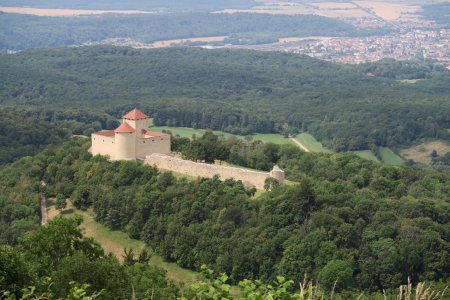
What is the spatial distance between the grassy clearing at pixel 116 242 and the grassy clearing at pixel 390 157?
40.9m

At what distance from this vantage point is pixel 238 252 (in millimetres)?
43750

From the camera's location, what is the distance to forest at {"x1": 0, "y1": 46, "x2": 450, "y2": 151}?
10381 centimetres

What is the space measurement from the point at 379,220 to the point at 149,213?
11742 mm

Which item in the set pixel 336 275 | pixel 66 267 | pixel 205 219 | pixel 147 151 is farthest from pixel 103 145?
pixel 66 267

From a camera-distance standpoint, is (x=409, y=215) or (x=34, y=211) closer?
(x=409, y=215)

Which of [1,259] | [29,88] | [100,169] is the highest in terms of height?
[1,259]

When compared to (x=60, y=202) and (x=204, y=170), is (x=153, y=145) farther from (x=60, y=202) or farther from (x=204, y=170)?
(x=60, y=202)

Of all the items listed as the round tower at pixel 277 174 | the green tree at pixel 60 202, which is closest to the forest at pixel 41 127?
the green tree at pixel 60 202

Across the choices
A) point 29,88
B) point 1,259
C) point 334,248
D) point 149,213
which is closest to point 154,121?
point 29,88

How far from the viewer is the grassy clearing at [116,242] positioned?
4466 cm

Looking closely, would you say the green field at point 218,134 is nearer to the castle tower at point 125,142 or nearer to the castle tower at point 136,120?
the castle tower at point 136,120

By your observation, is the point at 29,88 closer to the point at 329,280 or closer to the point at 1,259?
the point at 329,280

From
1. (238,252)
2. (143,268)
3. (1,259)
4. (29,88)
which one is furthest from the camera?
(29,88)

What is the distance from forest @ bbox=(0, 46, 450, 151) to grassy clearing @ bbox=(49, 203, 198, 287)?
151ft
